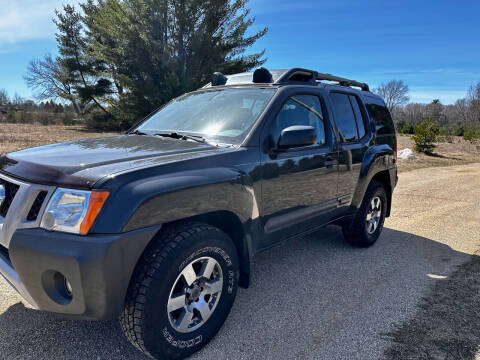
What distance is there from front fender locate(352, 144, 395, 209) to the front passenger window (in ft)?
2.85

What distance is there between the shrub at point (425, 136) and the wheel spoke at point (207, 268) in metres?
16.7

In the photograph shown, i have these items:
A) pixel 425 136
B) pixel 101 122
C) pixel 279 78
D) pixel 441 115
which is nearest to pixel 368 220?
pixel 279 78

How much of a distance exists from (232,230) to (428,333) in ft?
5.41

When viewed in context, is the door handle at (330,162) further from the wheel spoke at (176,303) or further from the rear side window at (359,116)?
the wheel spoke at (176,303)

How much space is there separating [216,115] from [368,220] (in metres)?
2.42

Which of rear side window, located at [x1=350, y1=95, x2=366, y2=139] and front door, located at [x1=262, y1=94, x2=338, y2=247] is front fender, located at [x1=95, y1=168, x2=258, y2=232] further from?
rear side window, located at [x1=350, y1=95, x2=366, y2=139]

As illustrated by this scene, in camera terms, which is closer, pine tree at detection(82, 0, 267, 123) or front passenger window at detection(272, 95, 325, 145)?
front passenger window at detection(272, 95, 325, 145)

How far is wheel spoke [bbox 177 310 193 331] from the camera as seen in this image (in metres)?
2.18

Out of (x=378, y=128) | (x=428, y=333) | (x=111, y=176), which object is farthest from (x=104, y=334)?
(x=378, y=128)

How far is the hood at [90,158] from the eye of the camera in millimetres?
1933

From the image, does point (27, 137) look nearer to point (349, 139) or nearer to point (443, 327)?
point (349, 139)

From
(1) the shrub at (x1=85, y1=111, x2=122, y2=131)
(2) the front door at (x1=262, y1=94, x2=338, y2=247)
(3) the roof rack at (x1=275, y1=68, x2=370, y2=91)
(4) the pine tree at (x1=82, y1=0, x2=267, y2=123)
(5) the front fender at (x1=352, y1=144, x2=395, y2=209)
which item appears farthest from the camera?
(1) the shrub at (x1=85, y1=111, x2=122, y2=131)

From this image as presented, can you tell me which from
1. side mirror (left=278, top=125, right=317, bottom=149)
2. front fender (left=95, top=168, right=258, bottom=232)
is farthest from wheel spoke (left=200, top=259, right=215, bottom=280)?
side mirror (left=278, top=125, right=317, bottom=149)

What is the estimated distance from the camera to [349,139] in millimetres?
3805
